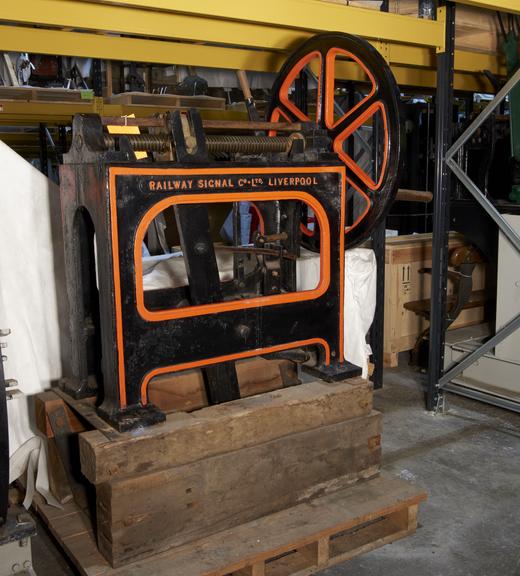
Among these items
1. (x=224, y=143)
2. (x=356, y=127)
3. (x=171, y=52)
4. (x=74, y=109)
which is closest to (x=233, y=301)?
(x=224, y=143)

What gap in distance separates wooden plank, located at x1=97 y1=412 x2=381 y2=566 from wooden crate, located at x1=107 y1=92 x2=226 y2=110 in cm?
346

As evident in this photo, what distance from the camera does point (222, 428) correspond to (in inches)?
92.4

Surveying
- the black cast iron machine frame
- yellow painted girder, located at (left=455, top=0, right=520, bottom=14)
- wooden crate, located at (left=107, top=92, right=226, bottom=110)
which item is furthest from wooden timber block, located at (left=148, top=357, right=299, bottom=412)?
wooden crate, located at (left=107, top=92, right=226, bottom=110)

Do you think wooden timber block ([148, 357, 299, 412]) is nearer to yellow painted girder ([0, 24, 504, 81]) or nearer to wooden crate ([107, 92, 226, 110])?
yellow painted girder ([0, 24, 504, 81])

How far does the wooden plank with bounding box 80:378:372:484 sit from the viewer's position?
7.11ft

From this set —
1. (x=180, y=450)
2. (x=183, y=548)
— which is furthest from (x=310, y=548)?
(x=180, y=450)

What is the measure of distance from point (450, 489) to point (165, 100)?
368 centimetres

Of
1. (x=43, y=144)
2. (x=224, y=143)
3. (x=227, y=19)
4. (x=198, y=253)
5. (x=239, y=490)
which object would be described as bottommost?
(x=239, y=490)

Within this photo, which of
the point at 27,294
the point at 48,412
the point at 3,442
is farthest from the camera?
the point at 27,294

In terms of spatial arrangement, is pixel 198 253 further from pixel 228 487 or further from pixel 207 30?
pixel 207 30

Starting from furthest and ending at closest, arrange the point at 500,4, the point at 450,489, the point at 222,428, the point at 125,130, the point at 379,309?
the point at 379,309 < the point at 450,489 < the point at 500,4 < the point at 125,130 < the point at 222,428

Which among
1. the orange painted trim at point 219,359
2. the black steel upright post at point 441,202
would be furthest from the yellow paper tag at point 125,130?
the black steel upright post at point 441,202

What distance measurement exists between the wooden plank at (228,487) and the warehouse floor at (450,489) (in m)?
0.34

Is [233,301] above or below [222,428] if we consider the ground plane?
above
